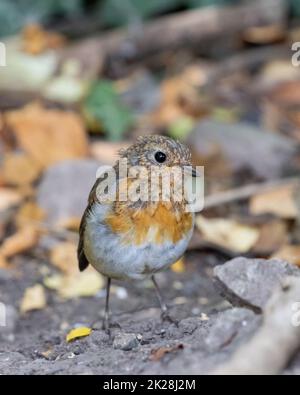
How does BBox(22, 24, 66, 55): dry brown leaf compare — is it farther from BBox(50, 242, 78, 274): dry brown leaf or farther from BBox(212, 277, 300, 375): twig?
BBox(212, 277, 300, 375): twig

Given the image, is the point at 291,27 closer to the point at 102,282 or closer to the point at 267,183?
the point at 267,183

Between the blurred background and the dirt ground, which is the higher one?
the blurred background

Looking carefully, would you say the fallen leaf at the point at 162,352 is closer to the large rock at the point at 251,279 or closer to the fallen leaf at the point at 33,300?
the large rock at the point at 251,279

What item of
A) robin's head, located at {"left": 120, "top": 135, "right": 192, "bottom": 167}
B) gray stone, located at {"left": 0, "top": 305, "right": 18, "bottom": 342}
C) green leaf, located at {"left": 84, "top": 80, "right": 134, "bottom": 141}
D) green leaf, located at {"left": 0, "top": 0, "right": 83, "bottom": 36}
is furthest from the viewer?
green leaf, located at {"left": 0, "top": 0, "right": 83, "bottom": 36}

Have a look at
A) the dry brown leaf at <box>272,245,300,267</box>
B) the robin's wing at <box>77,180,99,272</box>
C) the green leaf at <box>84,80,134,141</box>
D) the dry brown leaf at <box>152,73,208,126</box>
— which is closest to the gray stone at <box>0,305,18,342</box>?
the robin's wing at <box>77,180,99,272</box>

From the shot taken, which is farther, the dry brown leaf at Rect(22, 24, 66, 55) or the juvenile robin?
the dry brown leaf at Rect(22, 24, 66, 55)

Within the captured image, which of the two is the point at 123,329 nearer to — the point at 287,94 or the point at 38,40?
the point at 287,94
